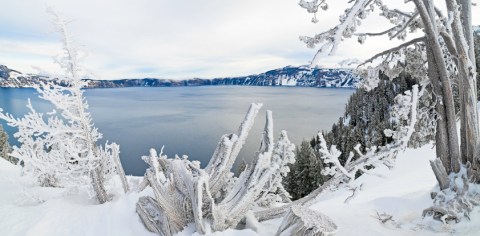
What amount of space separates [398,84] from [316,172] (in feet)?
152

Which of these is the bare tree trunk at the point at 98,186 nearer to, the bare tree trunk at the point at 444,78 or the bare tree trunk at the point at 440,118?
the bare tree trunk at the point at 440,118

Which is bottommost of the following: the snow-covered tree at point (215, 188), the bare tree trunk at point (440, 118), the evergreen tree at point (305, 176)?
the evergreen tree at point (305, 176)

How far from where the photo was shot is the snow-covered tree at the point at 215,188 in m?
4.81

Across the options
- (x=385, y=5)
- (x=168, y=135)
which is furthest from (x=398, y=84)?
(x=385, y=5)

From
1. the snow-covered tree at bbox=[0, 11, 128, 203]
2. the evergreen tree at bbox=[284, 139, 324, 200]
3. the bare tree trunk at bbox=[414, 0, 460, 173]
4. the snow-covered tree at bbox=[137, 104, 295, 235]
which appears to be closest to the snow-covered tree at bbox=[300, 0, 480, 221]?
the bare tree trunk at bbox=[414, 0, 460, 173]

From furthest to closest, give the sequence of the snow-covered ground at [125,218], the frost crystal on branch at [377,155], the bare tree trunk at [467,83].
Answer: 1. the bare tree trunk at [467,83]
2. the frost crystal on branch at [377,155]
3. the snow-covered ground at [125,218]

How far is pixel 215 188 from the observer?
5.49m

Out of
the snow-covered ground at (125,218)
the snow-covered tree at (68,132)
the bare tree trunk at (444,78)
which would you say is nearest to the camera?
the snow-covered ground at (125,218)

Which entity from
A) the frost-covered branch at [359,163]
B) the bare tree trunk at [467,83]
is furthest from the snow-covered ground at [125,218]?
the bare tree trunk at [467,83]

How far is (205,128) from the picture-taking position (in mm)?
82125

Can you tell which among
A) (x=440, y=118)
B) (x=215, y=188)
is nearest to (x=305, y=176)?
(x=440, y=118)

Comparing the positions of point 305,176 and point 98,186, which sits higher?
point 98,186

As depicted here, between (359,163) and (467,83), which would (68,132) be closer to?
(359,163)

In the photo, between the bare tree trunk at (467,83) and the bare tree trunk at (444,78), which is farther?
the bare tree trunk at (467,83)
